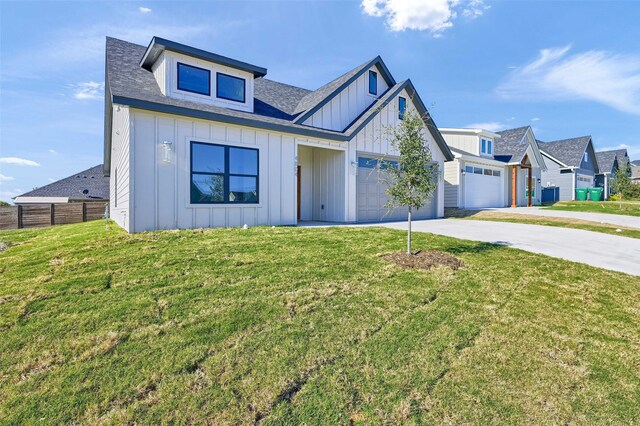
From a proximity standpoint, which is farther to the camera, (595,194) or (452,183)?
(595,194)

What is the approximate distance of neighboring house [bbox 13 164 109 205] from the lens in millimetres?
26984

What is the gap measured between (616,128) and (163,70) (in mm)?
44580

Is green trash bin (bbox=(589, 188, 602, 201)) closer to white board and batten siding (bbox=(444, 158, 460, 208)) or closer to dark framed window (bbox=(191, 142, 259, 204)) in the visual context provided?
white board and batten siding (bbox=(444, 158, 460, 208))

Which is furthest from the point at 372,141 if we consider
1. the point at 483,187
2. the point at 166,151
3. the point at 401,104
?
the point at 483,187

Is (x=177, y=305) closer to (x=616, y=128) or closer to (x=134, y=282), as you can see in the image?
(x=134, y=282)

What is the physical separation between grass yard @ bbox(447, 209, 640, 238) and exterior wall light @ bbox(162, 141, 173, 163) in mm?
13803

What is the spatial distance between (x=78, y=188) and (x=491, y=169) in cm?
3494

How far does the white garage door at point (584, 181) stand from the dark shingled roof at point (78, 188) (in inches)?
1801

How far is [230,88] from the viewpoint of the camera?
10.7 metres

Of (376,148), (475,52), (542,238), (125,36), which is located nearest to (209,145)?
(376,148)

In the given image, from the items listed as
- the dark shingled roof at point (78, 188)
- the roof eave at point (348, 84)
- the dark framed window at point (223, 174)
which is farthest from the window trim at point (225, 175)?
the dark shingled roof at point (78, 188)

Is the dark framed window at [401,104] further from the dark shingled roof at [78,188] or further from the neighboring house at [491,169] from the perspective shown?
the dark shingled roof at [78,188]

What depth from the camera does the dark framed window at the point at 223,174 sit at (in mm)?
8867

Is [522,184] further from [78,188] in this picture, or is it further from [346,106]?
[78,188]
